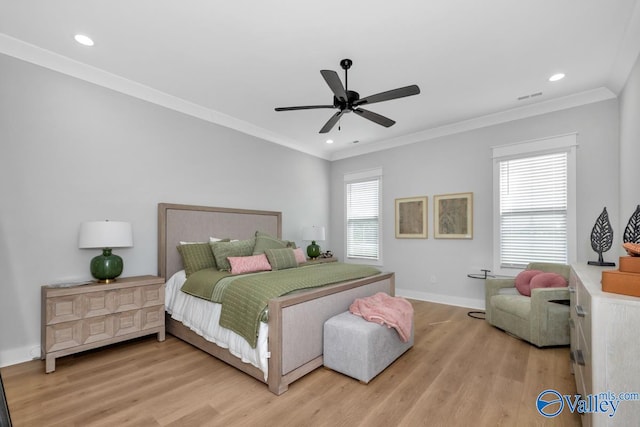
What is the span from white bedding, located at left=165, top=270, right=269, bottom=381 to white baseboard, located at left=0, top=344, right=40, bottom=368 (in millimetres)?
1119

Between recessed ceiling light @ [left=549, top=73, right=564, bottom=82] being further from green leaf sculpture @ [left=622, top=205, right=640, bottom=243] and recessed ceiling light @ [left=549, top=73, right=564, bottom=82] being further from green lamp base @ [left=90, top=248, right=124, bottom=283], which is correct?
green lamp base @ [left=90, top=248, right=124, bottom=283]

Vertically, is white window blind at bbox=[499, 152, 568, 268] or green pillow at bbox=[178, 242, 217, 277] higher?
white window blind at bbox=[499, 152, 568, 268]

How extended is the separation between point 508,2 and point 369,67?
1223 millimetres

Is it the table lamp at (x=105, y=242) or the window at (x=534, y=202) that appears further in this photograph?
the window at (x=534, y=202)

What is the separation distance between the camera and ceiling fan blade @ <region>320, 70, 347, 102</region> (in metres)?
2.23

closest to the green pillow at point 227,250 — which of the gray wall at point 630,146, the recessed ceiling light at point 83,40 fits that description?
the recessed ceiling light at point 83,40

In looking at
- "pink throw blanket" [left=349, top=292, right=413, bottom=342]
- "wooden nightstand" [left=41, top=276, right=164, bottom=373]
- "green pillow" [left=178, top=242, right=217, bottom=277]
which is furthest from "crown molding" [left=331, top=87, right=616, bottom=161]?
"wooden nightstand" [left=41, top=276, right=164, bottom=373]

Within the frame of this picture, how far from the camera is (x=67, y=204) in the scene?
2939 mm

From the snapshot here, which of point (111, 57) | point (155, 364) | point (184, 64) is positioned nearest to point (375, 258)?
point (155, 364)

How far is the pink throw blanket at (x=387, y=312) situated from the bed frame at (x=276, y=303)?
198mm

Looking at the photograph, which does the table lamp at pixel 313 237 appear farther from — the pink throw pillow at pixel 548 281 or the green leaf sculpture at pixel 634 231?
the green leaf sculpture at pixel 634 231

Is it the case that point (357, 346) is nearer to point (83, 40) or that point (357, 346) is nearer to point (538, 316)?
point (538, 316)

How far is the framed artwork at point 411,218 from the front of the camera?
16.4ft

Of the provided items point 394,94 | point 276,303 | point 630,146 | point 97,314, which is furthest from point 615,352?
point 97,314
